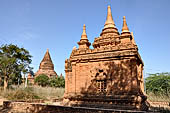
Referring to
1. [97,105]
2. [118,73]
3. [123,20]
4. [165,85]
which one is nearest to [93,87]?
[97,105]

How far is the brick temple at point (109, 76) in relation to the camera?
12.3m

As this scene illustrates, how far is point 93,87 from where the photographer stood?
14.0 meters

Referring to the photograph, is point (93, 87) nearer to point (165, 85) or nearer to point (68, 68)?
point (68, 68)

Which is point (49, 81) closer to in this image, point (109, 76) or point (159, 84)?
point (159, 84)

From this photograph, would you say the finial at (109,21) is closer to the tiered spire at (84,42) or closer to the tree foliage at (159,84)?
the tiered spire at (84,42)

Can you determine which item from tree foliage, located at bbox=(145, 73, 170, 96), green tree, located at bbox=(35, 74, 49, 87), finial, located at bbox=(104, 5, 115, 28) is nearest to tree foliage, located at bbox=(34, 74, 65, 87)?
green tree, located at bbox=(35, 74, 49, 87)

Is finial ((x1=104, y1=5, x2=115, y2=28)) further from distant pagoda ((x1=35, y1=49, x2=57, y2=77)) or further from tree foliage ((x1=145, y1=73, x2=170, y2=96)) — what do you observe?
distant pagoda ((x1=35, y1=49, x2=57, y2=77))

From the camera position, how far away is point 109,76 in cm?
1351

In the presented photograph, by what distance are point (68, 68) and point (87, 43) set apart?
13.3 feet

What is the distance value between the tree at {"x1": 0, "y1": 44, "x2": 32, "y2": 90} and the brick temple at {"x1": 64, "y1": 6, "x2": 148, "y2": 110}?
580 inches

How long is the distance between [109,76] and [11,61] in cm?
1796

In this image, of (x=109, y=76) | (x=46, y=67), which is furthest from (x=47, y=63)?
(x=109, y=76)

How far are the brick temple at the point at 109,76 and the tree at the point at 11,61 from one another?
48.3 ft

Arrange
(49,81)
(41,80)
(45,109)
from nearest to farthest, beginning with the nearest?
(45,109)
(41,80)
(49,81)
